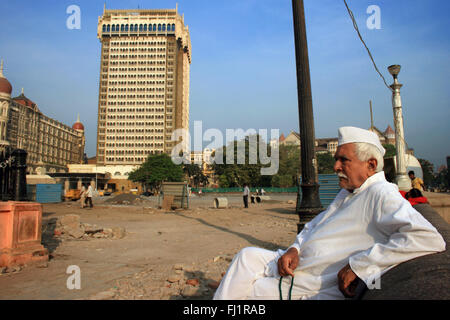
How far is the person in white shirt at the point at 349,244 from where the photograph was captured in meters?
1.49

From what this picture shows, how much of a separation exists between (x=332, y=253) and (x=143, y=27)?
116146mm

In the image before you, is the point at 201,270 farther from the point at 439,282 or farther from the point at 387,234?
the point at 439,282

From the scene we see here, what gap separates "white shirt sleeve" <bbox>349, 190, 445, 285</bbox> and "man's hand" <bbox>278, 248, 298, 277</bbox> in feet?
1.20

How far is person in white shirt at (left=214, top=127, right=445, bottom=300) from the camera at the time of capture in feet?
4.90

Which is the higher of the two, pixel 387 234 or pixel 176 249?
pixel 387 234

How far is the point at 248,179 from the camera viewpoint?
5797 centimetres

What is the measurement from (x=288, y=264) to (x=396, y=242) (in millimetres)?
610

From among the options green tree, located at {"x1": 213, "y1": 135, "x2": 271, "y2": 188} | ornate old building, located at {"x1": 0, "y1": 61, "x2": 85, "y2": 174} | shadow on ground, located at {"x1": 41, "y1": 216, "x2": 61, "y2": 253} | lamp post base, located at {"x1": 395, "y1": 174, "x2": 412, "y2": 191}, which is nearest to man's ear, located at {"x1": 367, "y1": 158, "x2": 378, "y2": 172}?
shadow on ground, located at {"x1": 41, "y1": 216, "x2": 61, "y2": 253}

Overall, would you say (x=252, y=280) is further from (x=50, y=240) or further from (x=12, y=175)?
(x=12, y=175)

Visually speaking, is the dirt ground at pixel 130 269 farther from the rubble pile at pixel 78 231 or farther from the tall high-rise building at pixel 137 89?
the tall high-rise building at pixel 137 89

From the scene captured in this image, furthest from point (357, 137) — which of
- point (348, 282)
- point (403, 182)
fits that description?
point (403, 182)

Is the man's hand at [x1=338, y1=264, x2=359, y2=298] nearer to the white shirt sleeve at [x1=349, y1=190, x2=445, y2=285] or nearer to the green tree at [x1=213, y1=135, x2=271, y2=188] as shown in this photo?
the white shirt sleeve at [x1=349, y1=190, x2=445, y2=285]
